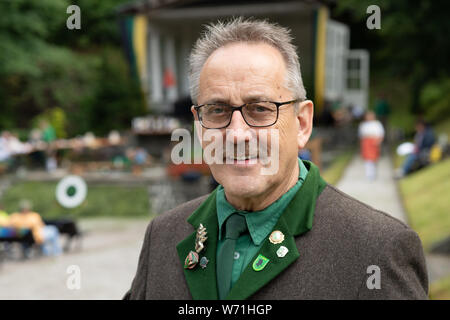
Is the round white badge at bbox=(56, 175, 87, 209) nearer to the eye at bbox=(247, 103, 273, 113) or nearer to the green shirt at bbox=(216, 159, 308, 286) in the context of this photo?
the green shirt at bbox=(216, 159, 308, 286)

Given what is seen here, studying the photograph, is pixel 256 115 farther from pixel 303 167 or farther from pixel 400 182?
pixel 400 182

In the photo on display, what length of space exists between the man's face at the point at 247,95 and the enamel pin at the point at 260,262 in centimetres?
18

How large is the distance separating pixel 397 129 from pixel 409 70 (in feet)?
45.3

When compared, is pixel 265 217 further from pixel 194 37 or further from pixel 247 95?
pixel 194 37

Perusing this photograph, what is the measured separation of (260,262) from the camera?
5.47ft

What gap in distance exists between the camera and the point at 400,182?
12852 millimetres

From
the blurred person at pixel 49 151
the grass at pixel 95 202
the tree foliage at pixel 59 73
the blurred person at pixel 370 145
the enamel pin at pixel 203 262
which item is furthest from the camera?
the tree foliage at pixel 59 73

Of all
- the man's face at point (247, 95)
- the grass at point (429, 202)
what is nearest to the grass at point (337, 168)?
the grass at point (429, 202)

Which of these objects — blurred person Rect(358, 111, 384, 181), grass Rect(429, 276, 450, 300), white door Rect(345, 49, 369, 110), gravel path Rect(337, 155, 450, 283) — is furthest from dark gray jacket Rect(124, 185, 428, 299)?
white door Rect(345, 49, 369, 110)

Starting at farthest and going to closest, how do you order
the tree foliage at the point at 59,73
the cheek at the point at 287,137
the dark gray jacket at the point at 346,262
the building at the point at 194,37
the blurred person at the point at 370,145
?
the tree foliage at the point at 59,73
the building at the point at 194,37
the blurred person at the point at 370,145
the cheek at the point at 287,137
the dark gray jacket at the point at 346,262

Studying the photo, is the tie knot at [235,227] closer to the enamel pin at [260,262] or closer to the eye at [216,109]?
the enamel pin at [260,262]

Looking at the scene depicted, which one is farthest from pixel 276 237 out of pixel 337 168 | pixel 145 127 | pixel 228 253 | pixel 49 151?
pixel 145 127

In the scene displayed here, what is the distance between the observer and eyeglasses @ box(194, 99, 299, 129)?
1.62 meters

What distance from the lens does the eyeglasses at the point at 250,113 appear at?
1.62 meters
